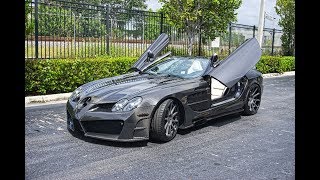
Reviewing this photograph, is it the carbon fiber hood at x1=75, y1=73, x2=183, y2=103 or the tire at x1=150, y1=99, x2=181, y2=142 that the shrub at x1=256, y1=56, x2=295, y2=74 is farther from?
the tire at x1=150, y1=99, x2=181, y2=142

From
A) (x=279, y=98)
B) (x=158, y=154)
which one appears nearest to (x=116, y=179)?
(x=158, y=154)

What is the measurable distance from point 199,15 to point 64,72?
8243mm

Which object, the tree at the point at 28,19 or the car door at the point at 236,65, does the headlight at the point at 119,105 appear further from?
the tree at the point at 28,19

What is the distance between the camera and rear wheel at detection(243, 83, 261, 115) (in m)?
6.88

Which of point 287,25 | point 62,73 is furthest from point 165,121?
point 287,25

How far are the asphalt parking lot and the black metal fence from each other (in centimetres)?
439

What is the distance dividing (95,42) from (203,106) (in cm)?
715

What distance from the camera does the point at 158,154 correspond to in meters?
4.43

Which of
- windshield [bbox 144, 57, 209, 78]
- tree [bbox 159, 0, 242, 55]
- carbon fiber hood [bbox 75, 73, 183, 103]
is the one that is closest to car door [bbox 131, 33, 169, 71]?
windshield [bbox 144, 57, 209, 78]

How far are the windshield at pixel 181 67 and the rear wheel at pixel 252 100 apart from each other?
4.43ft

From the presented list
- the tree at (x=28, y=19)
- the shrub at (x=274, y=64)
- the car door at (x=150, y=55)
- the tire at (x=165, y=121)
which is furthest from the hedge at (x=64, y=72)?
the shrub at (x=274, y=64)

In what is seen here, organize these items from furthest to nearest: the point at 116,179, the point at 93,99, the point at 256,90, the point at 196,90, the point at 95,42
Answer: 1. the point at 95,42
2. the point at 256,90
3. the point at 196,90
4. the point at 93,99
5. the point at 116,179

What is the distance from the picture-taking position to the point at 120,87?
503 cm
